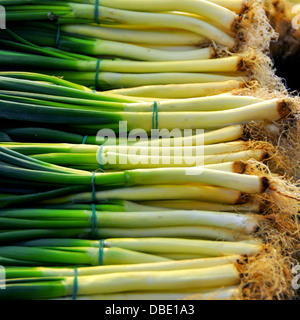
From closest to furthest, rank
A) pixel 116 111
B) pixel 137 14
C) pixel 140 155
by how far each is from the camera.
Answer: pixel 140 155 → pixel 116 111 → pixel 137 14

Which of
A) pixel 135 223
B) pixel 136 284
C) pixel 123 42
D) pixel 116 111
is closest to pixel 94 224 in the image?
Result: pixel 135 223

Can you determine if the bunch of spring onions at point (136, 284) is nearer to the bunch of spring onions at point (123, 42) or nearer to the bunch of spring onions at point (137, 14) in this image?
the bunch of spring onions at point (123, 42)

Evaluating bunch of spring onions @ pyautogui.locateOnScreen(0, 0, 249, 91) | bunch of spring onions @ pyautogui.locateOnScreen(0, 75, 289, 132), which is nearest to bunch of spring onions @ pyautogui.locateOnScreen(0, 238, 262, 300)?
bunch of spring onions @ pyautogui.locateOnScreen(0, 75, 289, 132)

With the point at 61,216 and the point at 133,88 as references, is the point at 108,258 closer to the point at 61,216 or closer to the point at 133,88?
the point at 61,216

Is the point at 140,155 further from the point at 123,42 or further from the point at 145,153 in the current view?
the point at 123,42

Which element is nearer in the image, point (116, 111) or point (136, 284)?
point (136, 284)

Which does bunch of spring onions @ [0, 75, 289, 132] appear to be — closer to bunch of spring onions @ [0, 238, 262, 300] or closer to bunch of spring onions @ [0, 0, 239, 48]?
bunch of spring onions @ [0, 0, 239, 48]

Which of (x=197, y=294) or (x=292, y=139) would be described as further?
(x=292, y=139)
